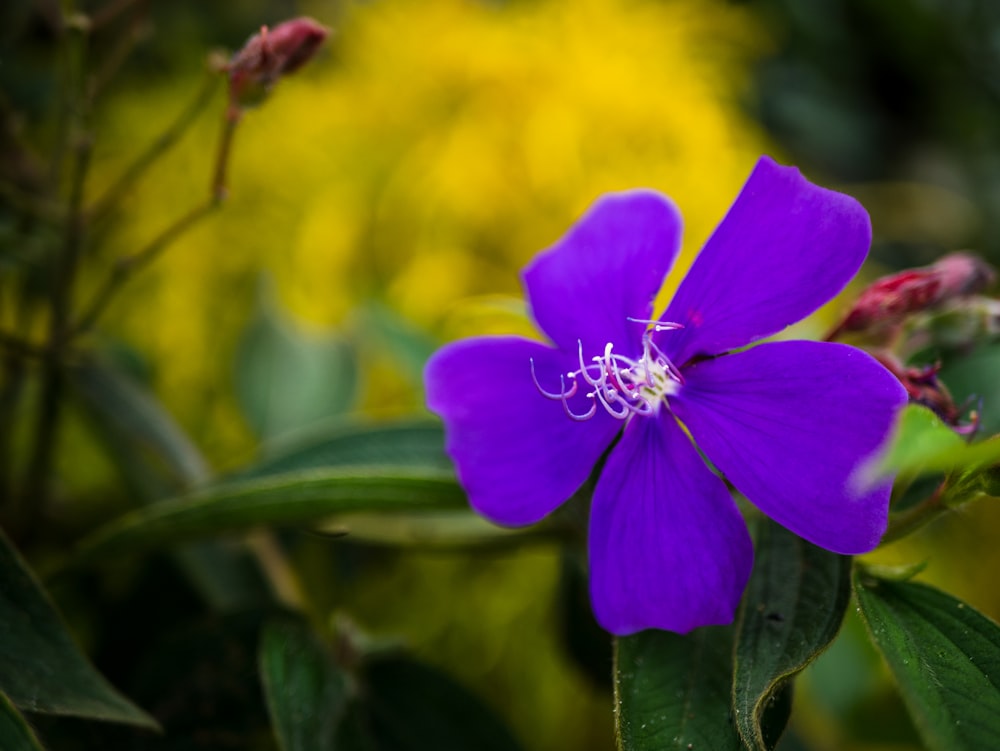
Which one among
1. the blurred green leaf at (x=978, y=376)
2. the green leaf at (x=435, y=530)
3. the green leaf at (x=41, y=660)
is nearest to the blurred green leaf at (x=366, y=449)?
the green leaf at (x=435, y=530)

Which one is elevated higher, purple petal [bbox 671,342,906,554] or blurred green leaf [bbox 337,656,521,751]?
purple petal [bbox 671,342,906,554]

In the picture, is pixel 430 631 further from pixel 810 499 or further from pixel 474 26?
pixel 474 26

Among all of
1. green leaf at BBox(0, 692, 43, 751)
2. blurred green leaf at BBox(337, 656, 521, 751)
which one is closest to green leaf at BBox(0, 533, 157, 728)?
green leaf at BBox(0, 692, 43, 751)

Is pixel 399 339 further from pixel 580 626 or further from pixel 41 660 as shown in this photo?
pixel 41 660

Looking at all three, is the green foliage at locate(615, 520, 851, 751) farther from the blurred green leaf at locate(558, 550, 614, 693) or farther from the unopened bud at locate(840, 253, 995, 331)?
the blurred green leaf at locate(558, 550, 614, 693)

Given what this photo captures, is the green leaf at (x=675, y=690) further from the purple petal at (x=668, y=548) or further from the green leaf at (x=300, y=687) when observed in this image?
the green leaf at (x=300, y=687)

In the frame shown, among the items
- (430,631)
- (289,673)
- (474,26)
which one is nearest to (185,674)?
(289,673)
